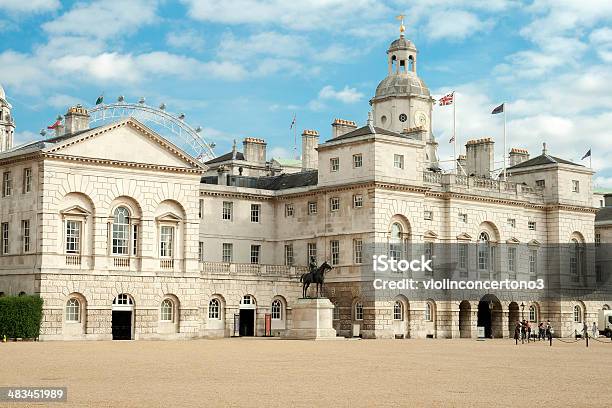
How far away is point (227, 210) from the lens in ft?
227

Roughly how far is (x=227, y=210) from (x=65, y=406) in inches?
1952

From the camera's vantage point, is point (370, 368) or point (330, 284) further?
point (330, 284)

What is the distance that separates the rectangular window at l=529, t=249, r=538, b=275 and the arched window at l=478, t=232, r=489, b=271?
4.78 metres

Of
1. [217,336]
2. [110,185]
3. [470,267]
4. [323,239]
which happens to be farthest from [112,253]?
[470,267]

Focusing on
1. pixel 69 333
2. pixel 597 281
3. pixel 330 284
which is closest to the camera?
pixel 69 333

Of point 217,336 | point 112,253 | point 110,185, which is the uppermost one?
point 110,185

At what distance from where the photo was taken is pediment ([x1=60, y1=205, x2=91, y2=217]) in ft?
182

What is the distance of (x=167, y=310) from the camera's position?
59812 millimetres

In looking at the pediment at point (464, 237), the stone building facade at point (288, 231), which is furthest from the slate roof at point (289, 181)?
the pediment at point (464, 237)

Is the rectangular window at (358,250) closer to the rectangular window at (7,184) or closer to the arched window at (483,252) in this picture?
the arched window at (483,252)

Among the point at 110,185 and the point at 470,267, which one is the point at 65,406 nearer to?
the point at 110,185

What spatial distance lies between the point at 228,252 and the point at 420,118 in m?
23.0

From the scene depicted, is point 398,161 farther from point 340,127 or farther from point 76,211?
point 76,211

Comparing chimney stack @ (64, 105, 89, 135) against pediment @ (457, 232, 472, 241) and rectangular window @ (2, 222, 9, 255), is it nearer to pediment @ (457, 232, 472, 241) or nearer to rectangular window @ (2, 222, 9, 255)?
rectangular window @ (2, 222, 9, 255)
